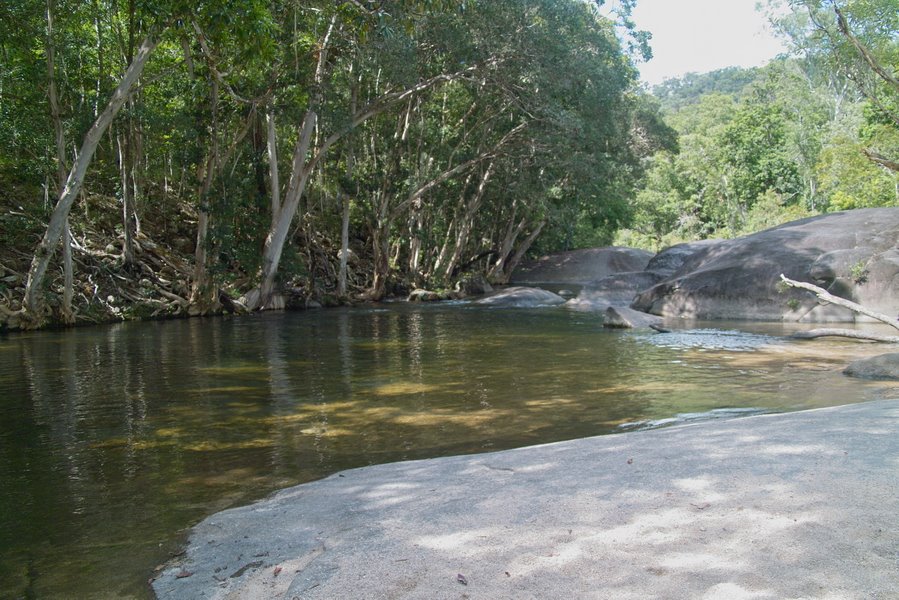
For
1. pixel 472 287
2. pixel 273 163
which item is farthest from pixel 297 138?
pixel 472 287

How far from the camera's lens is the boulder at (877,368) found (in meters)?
7.27

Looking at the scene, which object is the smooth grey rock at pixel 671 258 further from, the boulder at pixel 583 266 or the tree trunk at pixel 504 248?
the boulder at pixel 583 266

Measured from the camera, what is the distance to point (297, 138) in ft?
73.2

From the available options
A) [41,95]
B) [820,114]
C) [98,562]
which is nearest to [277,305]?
[41,95]

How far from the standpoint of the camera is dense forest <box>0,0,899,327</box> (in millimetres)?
14508

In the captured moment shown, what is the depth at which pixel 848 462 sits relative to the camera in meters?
3.49

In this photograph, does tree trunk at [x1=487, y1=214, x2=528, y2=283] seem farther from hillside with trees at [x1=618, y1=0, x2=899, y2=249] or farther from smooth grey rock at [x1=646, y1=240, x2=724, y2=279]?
hillside with trees at [x1=618, y1=0, x2=899, y2=249]

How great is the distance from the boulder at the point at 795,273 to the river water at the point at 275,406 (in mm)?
1493

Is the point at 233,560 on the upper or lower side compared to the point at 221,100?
lower

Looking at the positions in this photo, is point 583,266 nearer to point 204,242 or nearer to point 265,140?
point 265,140

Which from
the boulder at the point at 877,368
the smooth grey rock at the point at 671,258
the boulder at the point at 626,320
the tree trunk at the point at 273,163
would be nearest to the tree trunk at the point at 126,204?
the tree trunk at the point at 273,163

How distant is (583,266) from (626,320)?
22.8 metres

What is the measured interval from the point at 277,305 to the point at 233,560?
17.8 metres

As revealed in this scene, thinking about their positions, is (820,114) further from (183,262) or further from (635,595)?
(635,595)
